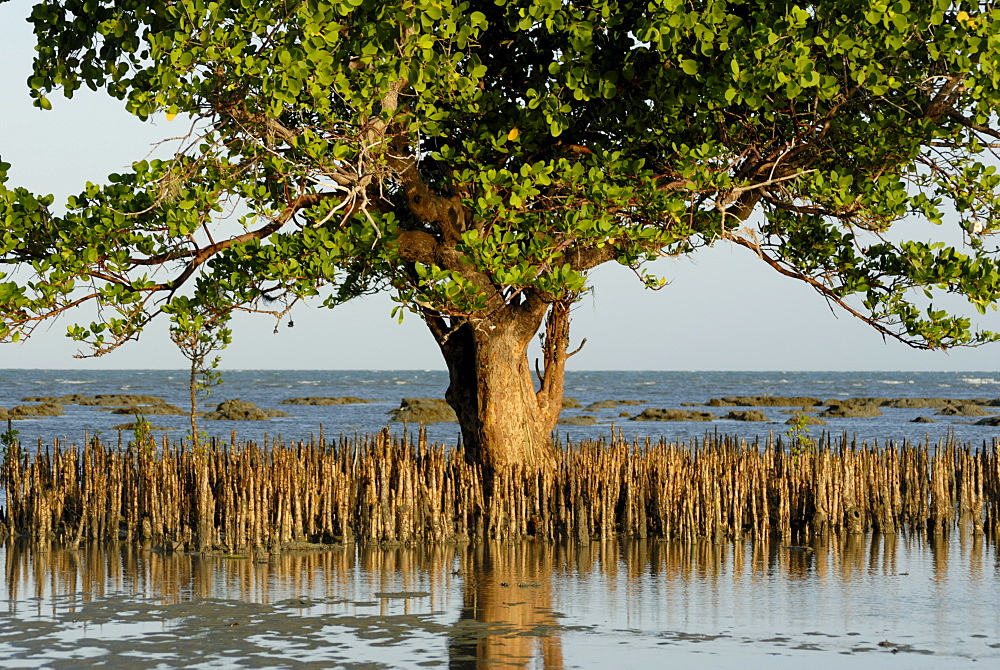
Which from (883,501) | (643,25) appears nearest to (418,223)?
(643,25)

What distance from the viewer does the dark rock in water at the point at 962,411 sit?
147 feet

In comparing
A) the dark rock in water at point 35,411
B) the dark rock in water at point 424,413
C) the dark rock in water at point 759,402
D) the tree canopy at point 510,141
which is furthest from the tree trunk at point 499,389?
the dark rock in water at point 759,402

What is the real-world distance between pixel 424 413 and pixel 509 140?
89.0 feet

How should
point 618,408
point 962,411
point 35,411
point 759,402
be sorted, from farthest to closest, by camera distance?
point 759,402
point 618,408
point 962,411
point 35,411

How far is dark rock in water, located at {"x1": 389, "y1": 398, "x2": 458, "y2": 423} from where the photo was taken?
37.7m

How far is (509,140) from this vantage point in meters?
12.5

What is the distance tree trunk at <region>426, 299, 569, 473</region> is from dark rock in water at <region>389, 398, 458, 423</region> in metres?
21.6

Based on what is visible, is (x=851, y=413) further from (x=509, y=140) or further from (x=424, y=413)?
(x=509, y=140)

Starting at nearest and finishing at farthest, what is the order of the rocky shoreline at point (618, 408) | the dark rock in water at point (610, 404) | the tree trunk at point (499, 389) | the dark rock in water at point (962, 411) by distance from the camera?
the tree trunk at point (499, 389), the rocky shoreline at point (618, 408), the dark rock in water at point (962, 411), the dark rock in water at point (610, 404)

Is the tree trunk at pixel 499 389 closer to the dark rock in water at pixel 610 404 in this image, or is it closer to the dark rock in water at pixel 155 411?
the dark rock in water at pixel 155 411

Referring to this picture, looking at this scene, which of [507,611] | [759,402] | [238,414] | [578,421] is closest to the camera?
[507,611]

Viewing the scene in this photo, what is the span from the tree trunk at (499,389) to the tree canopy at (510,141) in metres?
0.13

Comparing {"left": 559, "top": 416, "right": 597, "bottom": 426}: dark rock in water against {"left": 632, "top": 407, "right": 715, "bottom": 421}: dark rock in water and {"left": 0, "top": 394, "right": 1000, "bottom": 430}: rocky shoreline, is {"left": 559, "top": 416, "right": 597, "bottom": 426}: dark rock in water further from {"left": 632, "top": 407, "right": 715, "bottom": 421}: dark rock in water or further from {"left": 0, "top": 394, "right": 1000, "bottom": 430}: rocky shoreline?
{"left": 632, "top": 407, "right": 715, "bottom": 421}: dark rock in water

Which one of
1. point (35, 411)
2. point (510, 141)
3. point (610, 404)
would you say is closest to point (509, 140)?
point (510, 141)
